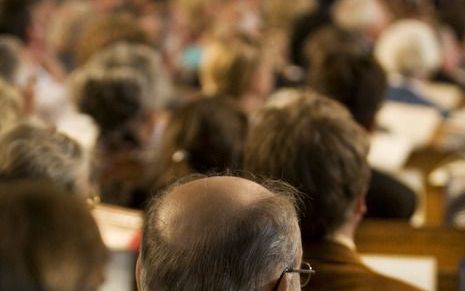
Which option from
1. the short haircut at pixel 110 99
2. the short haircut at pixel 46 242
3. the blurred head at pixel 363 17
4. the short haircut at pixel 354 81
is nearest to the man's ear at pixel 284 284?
the short haircut at pixel 46 242

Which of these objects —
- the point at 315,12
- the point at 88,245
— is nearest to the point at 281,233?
the point at 88,245

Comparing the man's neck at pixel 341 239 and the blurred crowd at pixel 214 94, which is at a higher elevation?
the man's neck at pixel 341 239

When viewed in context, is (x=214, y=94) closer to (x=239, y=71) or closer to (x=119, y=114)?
(x=119, y=114)

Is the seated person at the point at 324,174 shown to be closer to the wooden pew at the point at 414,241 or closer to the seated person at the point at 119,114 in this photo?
the wooden pew at the point at 414,241

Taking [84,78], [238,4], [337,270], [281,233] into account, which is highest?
[281,233]

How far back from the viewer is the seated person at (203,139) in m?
3.79

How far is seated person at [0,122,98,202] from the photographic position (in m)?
2.86

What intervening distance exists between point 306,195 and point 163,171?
4.36ft

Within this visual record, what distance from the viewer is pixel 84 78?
4.45 m

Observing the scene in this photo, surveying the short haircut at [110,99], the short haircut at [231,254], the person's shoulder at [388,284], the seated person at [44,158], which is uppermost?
the short haircut at [231,254]

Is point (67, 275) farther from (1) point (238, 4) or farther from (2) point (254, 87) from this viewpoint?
(1) point (238, 4)

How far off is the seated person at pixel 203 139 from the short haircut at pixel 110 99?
601mm

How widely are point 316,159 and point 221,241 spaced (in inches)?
40.7

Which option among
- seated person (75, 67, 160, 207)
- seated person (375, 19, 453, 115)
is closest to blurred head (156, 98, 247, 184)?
seated person (75, 67, 160, 207)
